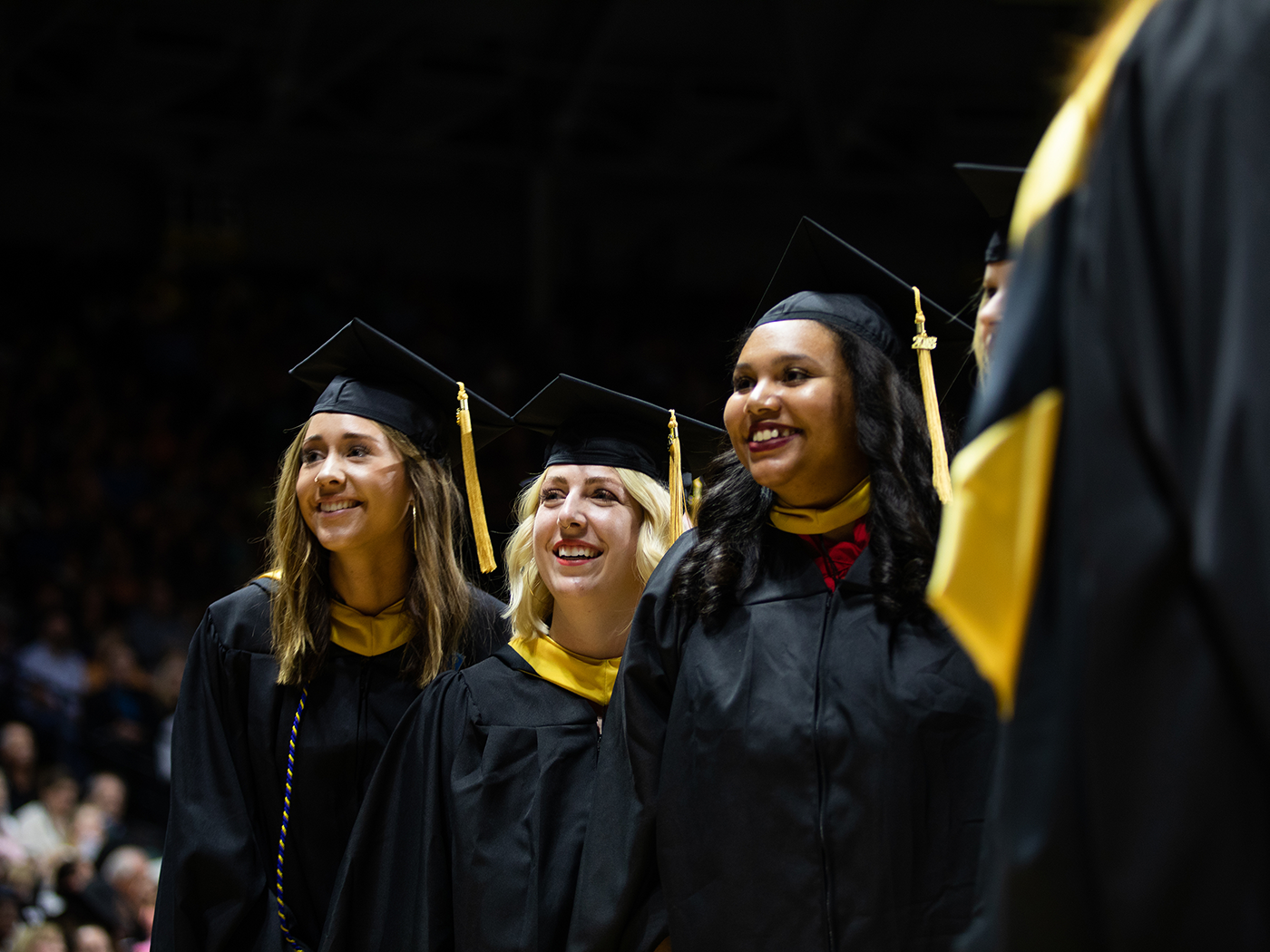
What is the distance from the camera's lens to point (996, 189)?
2.14 meters

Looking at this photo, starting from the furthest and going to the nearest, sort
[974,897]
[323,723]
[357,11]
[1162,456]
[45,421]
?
[357,11]
[45,421]
[323,723]
[974,897]
[1162,456]

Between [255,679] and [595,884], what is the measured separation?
1136mm

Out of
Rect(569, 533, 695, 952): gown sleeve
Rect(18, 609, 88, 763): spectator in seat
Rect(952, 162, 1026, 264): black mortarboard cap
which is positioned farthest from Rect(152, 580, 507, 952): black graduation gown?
Rect(18, 609, 88, 763): spectator in seat

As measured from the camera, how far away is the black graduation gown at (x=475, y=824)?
253 cm

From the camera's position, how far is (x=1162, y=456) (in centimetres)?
92

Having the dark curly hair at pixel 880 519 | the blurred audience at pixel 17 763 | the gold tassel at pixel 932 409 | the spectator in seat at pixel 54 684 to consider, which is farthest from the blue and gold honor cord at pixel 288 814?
the spectator in seat at pixel 54 684

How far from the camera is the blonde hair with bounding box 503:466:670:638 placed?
9.52 feet

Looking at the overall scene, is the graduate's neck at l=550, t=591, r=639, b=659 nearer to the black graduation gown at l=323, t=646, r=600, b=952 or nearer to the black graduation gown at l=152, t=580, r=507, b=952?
the black graduation gown at l=323, t=646, r=600, b=952

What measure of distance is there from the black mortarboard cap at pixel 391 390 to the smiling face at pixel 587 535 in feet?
0.98

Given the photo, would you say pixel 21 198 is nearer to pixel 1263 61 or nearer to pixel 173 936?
pixel 173 936

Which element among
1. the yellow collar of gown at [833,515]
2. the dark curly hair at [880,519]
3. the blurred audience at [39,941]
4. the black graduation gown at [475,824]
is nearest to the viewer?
the dark curly hair at [880,519]

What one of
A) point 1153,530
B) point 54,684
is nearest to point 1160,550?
point 1153,530

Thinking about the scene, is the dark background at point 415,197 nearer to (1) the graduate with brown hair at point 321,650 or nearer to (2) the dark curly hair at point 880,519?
(1) the graduate with brown hair at point 321,650

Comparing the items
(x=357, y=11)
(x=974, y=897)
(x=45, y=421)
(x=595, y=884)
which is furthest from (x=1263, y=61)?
(x=357, y=11)
